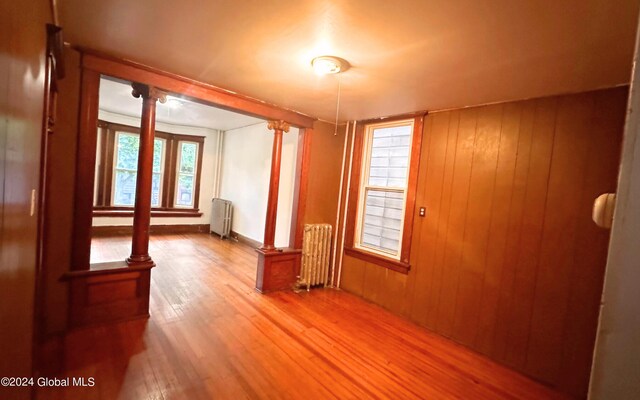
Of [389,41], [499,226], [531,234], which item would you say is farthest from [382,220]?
[389,41]

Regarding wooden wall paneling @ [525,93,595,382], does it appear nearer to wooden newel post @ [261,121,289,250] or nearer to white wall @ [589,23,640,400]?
white wall @ [589,23,640,400]

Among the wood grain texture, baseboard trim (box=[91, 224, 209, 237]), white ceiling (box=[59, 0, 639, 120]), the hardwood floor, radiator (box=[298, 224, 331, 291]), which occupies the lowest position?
the hardwood floor

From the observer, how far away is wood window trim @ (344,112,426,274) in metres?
3.21

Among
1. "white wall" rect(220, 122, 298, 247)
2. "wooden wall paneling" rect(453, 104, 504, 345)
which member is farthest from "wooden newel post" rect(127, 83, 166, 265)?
"wooden wall paneling" rect(453, 104, 504, 345)

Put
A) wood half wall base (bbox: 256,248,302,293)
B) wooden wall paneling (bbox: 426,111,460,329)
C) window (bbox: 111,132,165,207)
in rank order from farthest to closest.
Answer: window (bbox: 111,132,165,207) < wood half wall base (bbox: 256,248,302,293) < wooden wall paneling (bbox: 426,111,460,329)

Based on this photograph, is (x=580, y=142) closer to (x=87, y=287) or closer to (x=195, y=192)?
(x=87, y=287)

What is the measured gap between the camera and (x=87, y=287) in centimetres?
240

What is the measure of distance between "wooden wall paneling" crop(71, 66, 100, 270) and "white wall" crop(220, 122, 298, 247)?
274cm

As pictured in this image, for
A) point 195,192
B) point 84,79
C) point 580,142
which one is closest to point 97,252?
point 195,192

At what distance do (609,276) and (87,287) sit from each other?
3.15 m

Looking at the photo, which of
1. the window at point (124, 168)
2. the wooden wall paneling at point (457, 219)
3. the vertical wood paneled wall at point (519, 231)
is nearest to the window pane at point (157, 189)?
the window at point (124, 168)

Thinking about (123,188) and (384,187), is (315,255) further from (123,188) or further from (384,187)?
(123,188)

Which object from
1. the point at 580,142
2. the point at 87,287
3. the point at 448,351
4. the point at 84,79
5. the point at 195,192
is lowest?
the point at 448,351

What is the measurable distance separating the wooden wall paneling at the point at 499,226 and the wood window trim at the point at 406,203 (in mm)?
792
